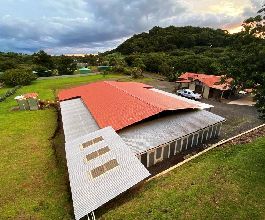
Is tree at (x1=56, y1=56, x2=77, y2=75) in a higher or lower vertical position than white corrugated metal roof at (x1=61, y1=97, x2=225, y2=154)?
lower

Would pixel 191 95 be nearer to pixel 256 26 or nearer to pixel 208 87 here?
pixel 208 87

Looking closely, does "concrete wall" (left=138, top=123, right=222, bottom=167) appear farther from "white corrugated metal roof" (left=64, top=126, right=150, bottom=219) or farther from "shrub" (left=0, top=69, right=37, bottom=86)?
"shrub" (left=0, top=69, right=37, bottom=86)

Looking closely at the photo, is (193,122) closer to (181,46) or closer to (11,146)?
(11,146)

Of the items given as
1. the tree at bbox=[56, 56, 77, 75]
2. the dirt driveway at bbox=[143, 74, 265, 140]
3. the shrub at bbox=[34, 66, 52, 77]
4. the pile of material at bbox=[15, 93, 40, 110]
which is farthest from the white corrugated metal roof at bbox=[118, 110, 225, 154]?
the tree at bbox=[56, 56, 77, 75]

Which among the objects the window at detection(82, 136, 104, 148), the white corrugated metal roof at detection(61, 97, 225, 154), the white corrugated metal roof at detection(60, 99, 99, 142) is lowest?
the white corrugated metal roof at detection(60, 99, 99, 142)

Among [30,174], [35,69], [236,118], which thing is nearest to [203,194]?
[30,174]

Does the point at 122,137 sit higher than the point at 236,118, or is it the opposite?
the point at 122,137

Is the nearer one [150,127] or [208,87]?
[150,127]
